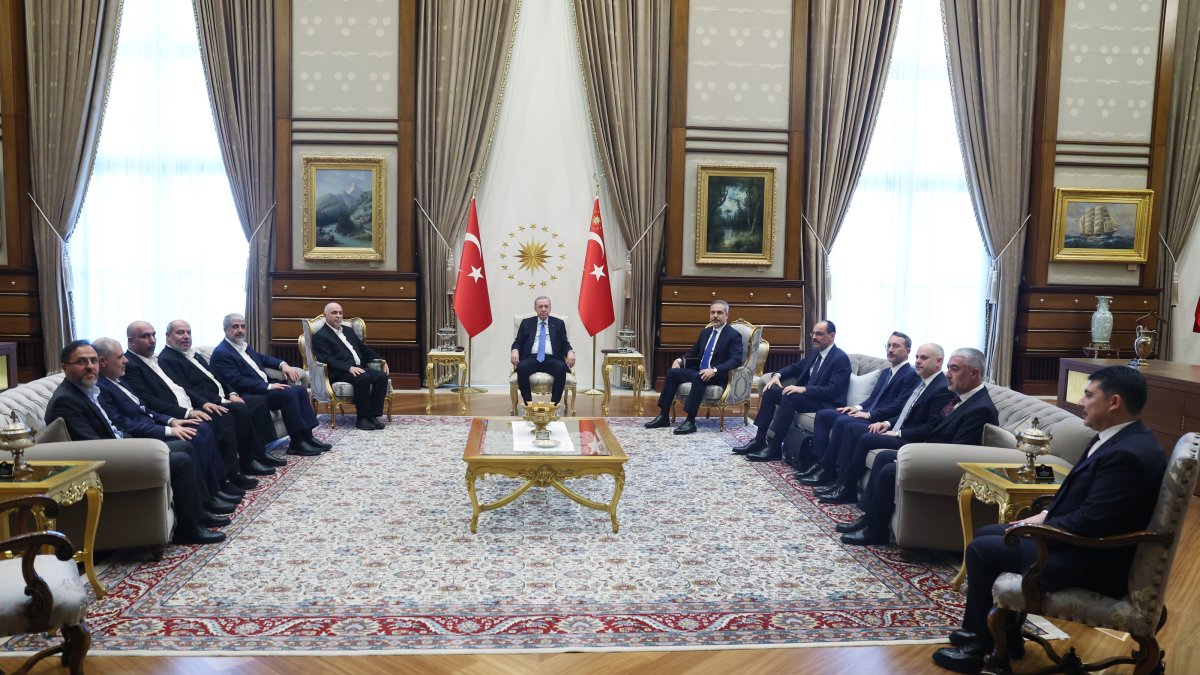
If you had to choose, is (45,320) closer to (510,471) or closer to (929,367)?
(510,471)

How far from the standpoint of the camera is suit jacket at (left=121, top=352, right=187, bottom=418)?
489 centimetres

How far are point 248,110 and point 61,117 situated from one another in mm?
2004

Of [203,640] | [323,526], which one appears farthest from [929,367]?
[203,640]

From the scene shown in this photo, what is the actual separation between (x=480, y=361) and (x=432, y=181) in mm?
2197

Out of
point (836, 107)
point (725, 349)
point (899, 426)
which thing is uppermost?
point (836, 107)

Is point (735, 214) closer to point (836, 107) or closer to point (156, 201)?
point (836, 107)

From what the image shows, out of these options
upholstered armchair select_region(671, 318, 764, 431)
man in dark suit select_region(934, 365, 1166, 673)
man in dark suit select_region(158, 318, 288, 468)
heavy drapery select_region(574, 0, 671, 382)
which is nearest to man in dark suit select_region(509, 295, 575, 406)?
upholstered armchair select_region(671, 318, 764, 431)

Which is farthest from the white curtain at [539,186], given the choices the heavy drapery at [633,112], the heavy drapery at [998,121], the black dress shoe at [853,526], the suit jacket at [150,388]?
the black dress shoe at [853,526]

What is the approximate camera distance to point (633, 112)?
939cm

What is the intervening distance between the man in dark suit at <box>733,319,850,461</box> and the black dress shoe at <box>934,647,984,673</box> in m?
2.94

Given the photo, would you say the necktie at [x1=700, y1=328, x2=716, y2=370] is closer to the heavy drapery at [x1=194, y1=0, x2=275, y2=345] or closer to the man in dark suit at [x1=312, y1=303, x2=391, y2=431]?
the man in dark suit at [x1=312, y1=303, x2=391, y2=431]

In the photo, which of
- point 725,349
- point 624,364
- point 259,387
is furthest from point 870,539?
point 259,387

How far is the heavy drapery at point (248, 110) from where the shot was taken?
913 centimetres

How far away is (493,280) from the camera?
32.0 ft
